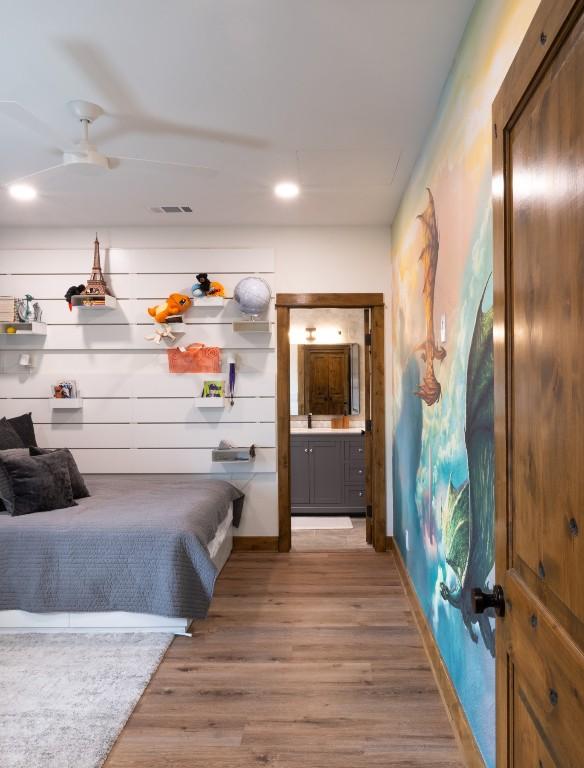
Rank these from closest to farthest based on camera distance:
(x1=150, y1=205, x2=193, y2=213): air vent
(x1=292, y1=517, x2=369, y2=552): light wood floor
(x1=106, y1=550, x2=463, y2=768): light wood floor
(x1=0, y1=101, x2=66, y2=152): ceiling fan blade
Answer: (x1=106, y1=550, x2=463, y2=768): light wood floor, (x1=0, y1=101, x2=66, y2=152): ceiling fan blade, (x1=150, y1=205, x2=193, y2=213): air vent, (x1=292, y1=517, x2=369, y2=552): light wood floor

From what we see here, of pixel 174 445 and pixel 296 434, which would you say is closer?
pixel 174 445

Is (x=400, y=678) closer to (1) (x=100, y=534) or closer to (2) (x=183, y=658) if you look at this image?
(2) (x=183, y=658)

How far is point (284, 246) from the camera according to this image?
473 cm

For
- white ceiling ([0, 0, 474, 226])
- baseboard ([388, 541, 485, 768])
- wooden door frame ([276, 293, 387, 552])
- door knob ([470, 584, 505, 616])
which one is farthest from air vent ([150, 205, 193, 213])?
door knob ([470, 584, 505, 616])

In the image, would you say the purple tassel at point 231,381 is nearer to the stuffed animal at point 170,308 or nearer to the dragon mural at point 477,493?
the stuffed animal at point 170,308

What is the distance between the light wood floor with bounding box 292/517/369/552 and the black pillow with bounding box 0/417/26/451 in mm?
2306

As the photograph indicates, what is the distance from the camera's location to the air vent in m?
4.21

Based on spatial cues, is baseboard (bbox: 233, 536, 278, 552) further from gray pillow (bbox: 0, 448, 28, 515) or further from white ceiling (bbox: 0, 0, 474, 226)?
white ceiling (bbox: 0, 0, 474, 226)

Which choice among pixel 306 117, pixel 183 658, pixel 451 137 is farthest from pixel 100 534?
pixel 451 137

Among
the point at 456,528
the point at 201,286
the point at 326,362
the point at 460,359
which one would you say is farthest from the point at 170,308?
the point at 456,528

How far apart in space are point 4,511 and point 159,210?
7.74ft

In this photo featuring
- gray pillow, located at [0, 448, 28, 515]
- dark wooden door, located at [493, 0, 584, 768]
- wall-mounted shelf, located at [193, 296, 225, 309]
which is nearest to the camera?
dark wooden door, located at [493, 0, 584, 768]

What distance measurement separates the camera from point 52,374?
4.73m

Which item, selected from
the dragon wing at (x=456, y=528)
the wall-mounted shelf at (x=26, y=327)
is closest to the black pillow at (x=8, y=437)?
the wall-mounted shelf at (x=26, y=327)
